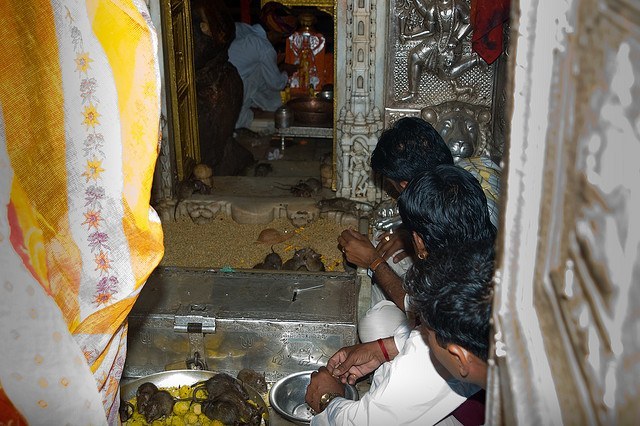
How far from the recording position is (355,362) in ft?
10.7

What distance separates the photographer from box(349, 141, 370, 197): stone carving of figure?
6027mm

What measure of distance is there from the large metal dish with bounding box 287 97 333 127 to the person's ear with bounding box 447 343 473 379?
6616mm

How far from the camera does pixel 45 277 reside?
146 cm

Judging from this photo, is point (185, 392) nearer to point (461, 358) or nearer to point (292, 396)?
point (292, 396)

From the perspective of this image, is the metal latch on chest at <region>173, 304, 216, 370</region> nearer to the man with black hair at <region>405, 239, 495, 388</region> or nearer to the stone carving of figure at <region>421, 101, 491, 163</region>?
the man with black hair at <region>405, 239, 495, 388</region>

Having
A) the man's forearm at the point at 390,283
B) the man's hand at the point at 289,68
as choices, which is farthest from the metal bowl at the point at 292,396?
the man's hand at the point at 289,68

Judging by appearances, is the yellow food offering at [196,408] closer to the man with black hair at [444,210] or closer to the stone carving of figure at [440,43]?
the man with black hair at [444,210]

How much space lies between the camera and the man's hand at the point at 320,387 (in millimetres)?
3162

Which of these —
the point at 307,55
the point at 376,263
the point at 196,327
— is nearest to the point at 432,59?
the point at 376,263

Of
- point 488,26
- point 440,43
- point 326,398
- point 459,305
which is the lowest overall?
point 326,398

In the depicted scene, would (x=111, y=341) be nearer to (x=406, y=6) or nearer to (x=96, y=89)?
(x=96, y=89)

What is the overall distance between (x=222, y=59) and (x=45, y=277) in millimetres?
7828

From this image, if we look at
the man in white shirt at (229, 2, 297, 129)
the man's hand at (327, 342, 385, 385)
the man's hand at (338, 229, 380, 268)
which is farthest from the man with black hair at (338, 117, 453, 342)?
the man in white shirt at (229, 2, 297, 129)

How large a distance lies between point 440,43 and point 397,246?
214cm
